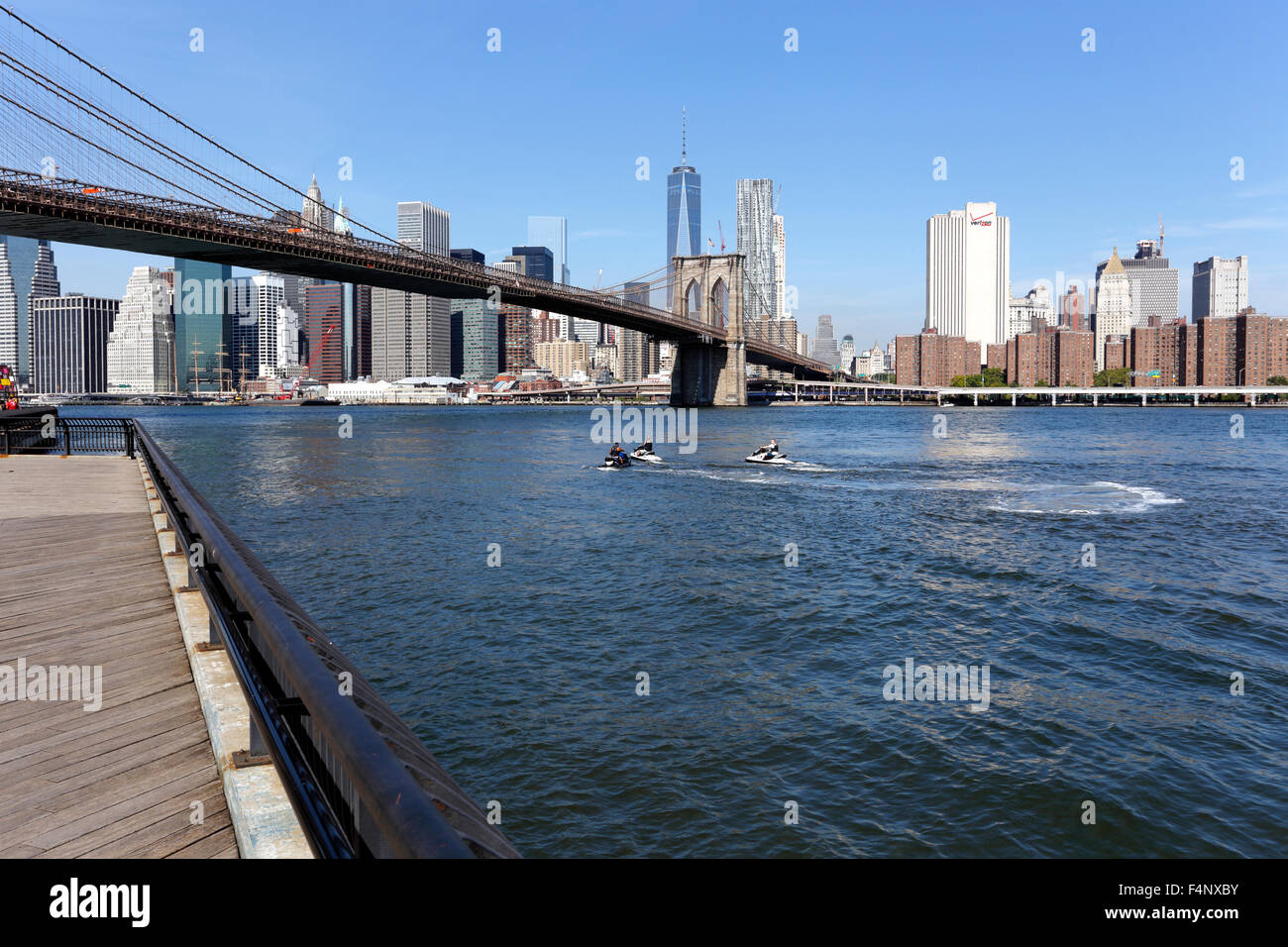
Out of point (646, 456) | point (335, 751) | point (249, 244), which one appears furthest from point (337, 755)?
point (249, 244)

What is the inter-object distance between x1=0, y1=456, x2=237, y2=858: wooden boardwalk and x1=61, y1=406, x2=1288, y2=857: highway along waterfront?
370cm

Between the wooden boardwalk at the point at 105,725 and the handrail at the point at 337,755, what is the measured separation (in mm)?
558

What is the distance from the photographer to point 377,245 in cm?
7669

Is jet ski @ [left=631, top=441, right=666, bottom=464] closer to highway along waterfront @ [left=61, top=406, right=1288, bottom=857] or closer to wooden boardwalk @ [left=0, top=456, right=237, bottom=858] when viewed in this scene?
highway along waterfront @ [left=61, top=406, right=1288, bottom=857]

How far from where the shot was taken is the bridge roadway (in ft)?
167

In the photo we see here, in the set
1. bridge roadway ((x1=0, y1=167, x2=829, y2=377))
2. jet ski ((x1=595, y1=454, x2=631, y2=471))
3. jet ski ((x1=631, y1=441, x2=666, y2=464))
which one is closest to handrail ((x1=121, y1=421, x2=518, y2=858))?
jet ski ((x1=595, y1=454, x2=631, y2=471))

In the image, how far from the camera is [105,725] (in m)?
4.86

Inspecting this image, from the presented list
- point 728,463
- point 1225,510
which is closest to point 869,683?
point 1225,510

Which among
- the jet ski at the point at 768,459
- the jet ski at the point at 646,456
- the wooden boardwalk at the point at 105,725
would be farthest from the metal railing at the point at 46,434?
the jet ski at the point at 768,459

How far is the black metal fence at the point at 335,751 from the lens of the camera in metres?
2.08

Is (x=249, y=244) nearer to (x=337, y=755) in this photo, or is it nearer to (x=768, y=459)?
(x=768, y=459)
